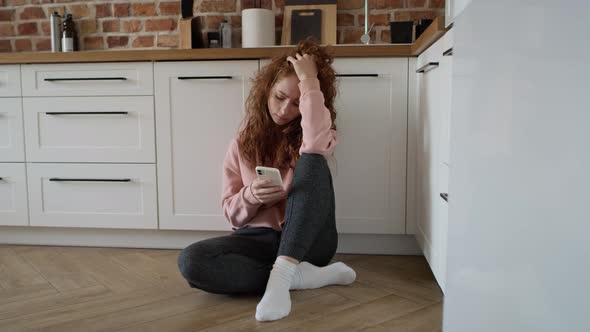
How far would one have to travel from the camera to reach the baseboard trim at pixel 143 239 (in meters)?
2.05

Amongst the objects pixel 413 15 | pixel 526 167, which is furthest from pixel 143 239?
pixel 526 167

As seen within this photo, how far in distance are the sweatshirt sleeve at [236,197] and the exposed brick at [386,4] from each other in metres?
1.12

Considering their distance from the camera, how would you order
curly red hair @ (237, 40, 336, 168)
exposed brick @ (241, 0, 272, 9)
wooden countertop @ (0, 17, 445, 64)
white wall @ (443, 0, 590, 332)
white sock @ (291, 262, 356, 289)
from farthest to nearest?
exposed brick @ (241, 0, 272, 9)
wooden countertop @ (0, 17, 445, 64)
curly red hair @ (237, 40, 336, 168)
white sock @ (291, 262, 356, 289)
white wall @ (443, 0, 590, 332)

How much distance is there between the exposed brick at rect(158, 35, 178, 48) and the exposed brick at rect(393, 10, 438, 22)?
1104 mm

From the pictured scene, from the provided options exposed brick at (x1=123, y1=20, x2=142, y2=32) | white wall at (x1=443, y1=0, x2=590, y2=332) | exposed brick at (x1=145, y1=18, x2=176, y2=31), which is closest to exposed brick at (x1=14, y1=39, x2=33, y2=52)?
exposed brick at (x1=123, y1=20, x2=142, y2=32)

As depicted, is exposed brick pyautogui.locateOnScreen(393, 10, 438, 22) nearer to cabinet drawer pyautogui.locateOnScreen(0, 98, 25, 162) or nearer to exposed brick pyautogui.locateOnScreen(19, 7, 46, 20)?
cabinet drawer pyautogui.locateOnScreen(0, 98, 25, 162)

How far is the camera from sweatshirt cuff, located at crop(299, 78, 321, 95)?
5.20 feet

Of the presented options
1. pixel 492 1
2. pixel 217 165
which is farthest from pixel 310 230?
pixel 492 1

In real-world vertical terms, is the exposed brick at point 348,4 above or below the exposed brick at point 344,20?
above

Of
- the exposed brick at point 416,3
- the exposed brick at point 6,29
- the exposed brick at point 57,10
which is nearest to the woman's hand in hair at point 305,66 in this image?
the exposed brick at point 416,3

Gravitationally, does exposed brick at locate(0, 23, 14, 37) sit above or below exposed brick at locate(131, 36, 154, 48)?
above

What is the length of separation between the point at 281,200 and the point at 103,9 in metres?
1.61

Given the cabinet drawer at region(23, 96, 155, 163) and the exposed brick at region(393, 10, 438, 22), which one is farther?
the exposed brick at region(393, 10, 438, 22)

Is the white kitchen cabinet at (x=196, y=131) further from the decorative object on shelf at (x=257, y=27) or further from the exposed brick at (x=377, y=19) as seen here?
the exposed brick at (x=377, y=19)
